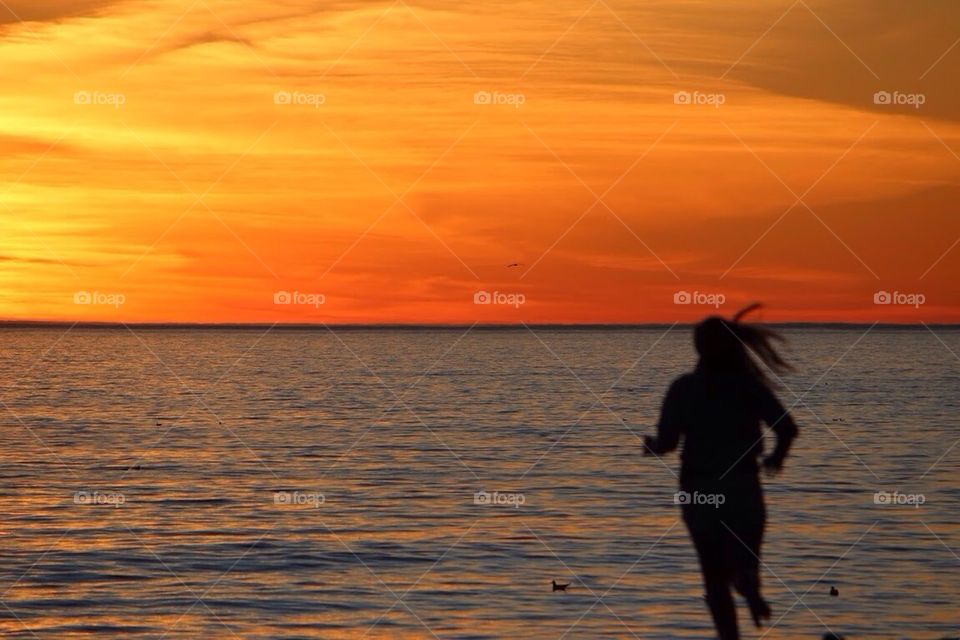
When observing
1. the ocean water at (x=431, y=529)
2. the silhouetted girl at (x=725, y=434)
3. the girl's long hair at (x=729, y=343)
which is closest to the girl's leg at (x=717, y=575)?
the silhouetted girl at (x=725, y=434)

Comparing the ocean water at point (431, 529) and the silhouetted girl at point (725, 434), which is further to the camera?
the ocean water at point (431, 529)

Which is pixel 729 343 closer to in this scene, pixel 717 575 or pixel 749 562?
pixel 749 562

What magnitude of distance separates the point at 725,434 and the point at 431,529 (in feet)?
41.6

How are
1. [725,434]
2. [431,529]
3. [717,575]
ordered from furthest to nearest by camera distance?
[431,529] < [717,575] < [725,434]

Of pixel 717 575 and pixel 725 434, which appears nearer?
pixel 725 434

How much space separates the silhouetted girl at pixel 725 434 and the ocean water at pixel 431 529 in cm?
464

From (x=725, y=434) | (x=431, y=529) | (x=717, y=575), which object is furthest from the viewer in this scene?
(x=431, y=529)

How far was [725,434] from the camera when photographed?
10.9m

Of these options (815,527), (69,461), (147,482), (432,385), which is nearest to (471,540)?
(815,527)

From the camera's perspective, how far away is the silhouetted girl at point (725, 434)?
10812 mm

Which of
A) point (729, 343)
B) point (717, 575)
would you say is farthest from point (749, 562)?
point (729, 343)

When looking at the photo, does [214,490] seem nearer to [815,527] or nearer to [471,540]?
[471,540]

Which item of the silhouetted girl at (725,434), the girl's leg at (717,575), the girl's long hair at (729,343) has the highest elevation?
the girl's long hair at (729,343)

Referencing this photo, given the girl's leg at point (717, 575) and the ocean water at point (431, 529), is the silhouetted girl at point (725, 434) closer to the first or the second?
the girl's leg at point (717, 575)
